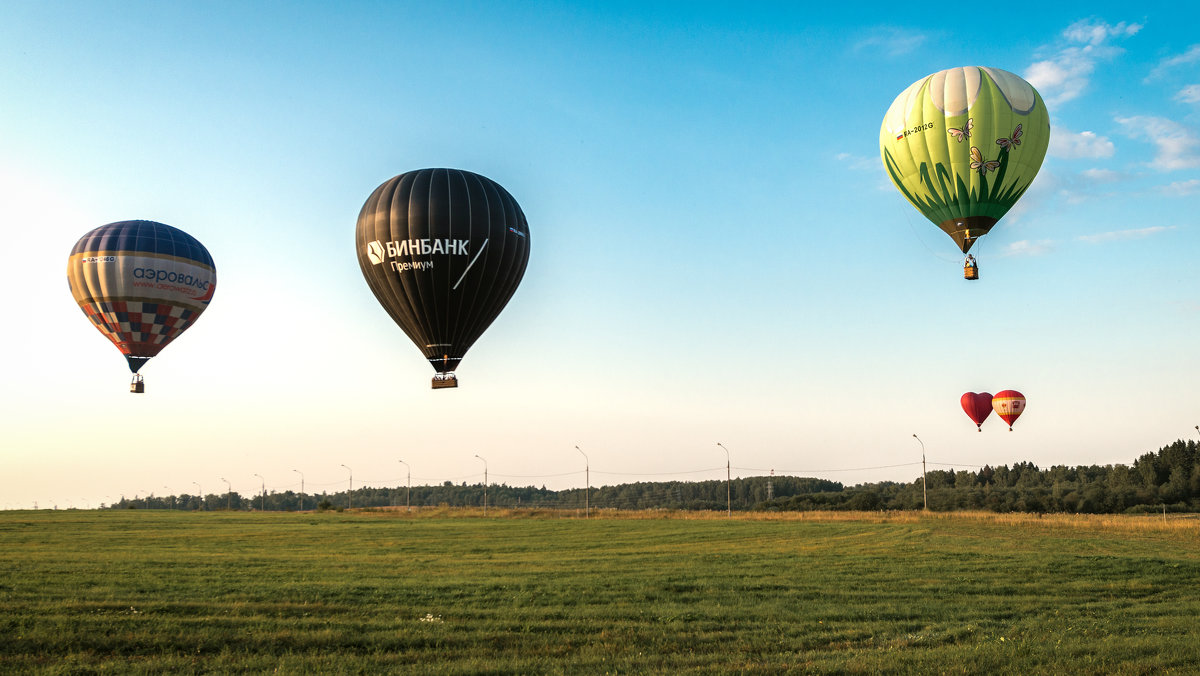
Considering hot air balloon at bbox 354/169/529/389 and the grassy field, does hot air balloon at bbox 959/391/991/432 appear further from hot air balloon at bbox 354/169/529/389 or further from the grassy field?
hot air balloon at bbox 354/169/529/389

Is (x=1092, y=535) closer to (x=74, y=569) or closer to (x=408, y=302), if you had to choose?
(x=408, y=302)

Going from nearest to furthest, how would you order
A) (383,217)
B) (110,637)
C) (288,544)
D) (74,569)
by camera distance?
(110,637)
(74,569)
(383,217)
(288,544)

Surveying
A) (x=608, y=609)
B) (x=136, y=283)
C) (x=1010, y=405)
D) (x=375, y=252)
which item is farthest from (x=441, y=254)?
(x=1010, y=405)

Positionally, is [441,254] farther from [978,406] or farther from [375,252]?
[978,406]

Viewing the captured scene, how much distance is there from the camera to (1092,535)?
2108 inches

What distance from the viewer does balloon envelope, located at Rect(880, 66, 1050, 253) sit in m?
32.3

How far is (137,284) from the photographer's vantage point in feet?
172

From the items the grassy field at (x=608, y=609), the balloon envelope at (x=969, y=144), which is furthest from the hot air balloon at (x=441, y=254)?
the balloon envelope at (x=969, y=144)

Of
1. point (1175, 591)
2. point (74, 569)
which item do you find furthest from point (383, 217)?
point (1175, 591)

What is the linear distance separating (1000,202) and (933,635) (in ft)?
64.2

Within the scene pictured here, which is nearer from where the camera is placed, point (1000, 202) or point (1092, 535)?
point (1000, 202)

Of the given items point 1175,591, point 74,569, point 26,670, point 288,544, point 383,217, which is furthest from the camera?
point 288,544

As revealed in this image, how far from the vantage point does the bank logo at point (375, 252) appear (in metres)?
36.9

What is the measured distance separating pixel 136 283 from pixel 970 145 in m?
44.8
